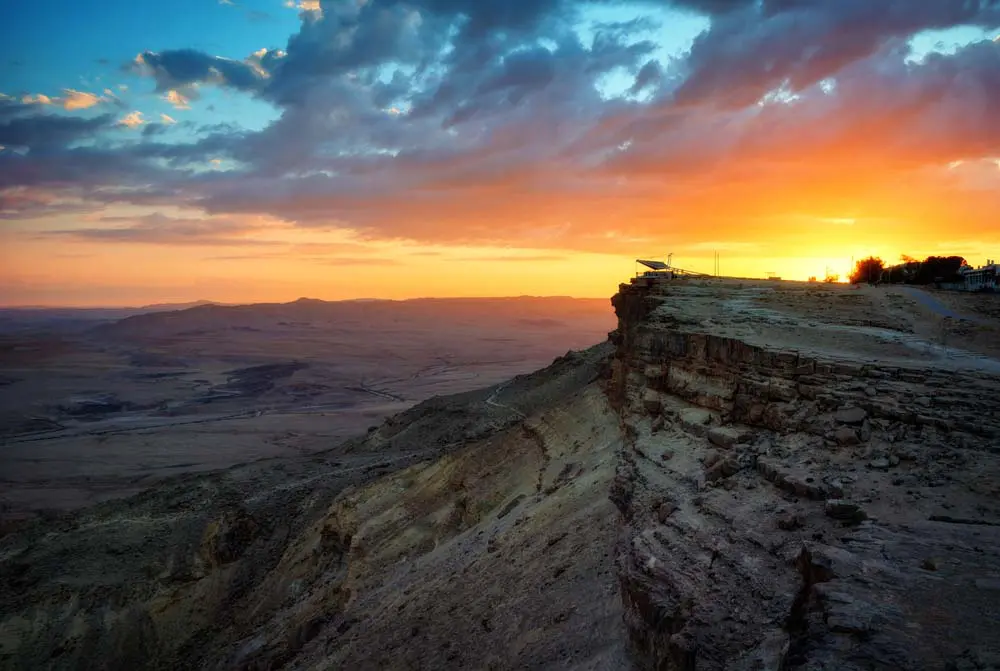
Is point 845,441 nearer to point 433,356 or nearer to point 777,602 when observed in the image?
point 777,602

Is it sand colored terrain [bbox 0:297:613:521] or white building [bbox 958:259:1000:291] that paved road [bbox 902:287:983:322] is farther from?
sand colored terrain [bbox 0:297:613:521]

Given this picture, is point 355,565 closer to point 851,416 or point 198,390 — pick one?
point 851,416

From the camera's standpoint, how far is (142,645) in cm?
2081

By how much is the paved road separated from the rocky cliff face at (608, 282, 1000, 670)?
5335mm

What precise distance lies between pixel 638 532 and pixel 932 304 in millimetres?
17234

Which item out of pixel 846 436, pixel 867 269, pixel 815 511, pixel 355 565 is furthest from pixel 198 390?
pixel 815 511

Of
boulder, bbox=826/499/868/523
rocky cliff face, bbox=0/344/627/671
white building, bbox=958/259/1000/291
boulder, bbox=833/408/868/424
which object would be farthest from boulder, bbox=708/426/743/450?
white building, bbox=958/259/1000/291

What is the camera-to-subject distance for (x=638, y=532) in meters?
10.6

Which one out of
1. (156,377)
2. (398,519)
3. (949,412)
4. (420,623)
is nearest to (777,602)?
(949,412)

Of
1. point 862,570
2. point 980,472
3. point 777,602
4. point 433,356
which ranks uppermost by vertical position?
point 980,472

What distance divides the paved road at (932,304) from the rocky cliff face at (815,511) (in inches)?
210

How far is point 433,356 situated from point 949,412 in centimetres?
11529

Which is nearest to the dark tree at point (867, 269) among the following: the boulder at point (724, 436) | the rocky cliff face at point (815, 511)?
the rocky cliff face at point (815, 511)

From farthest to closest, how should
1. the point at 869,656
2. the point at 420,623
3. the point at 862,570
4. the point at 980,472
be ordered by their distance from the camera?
the point at 420,623, the point at 980,472, the point at 862,570, the point at 869,656
